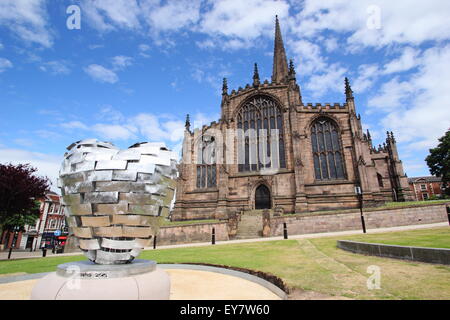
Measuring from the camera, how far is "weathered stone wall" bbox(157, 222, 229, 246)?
1983 cm

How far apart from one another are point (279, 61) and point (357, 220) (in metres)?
28.8

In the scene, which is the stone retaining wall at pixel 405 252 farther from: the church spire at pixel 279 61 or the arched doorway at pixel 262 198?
the church spire at pixel 279 61

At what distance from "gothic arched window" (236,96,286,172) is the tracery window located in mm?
3394

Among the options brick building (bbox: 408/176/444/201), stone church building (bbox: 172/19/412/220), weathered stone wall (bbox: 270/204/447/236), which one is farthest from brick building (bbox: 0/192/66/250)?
brick building (bbox: 408/176/444/201)

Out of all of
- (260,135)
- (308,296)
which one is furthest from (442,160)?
(308,296)

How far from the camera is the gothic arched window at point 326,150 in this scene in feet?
84.9

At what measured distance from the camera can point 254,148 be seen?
28.6m

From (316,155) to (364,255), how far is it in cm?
2038

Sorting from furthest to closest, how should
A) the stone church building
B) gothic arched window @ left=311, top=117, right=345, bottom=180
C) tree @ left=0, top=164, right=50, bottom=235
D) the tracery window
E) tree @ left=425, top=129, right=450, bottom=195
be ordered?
tree @ left=425, top=129, right=450, bottom=195, the tracery window, gothic arched window @ left=311, top=117, right=345, bottom=180, the stone church building, tree @ left=0, top=164, right=50, bottom=235

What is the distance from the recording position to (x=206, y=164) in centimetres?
2991

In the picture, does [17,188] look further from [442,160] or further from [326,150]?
[442,160]

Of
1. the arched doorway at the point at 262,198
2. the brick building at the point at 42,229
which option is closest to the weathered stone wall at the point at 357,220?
the arched doorway at the point at 262,198

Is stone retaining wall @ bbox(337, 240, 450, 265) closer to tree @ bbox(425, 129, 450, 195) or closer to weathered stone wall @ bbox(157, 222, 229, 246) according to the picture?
weathered stone wall @ bbox(157, 222, 229, 246)
